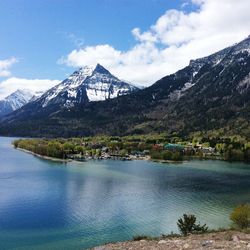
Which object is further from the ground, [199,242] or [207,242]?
[207,242]

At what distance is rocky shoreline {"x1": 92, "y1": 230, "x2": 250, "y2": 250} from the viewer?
111ft

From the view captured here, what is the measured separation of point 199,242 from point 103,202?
6307 centimetres

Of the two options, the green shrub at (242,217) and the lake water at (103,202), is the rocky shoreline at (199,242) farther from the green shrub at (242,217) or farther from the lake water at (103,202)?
the green shrub at (242,217)

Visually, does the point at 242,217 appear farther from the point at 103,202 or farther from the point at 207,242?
the point at 103,202

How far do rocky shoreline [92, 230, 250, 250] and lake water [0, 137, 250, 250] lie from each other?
24626 mm

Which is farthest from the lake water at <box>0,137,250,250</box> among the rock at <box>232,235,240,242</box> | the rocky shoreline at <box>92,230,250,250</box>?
the rock at <box>232,235,240,242</box>

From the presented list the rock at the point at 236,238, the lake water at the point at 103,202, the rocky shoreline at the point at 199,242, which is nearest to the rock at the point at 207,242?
the rocky shoreline at the point at 199,242

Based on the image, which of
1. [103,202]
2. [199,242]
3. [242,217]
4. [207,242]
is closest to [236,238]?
[207,242]

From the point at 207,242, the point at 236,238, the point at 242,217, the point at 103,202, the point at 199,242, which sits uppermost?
the point at 236,238

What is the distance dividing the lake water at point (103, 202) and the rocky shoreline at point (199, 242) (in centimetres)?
2463

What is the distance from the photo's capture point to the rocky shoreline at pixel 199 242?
111ft

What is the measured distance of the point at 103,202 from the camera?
321ft

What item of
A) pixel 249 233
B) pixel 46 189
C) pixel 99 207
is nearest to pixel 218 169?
pixel 46 189

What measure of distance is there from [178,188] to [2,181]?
53537 millimetres
